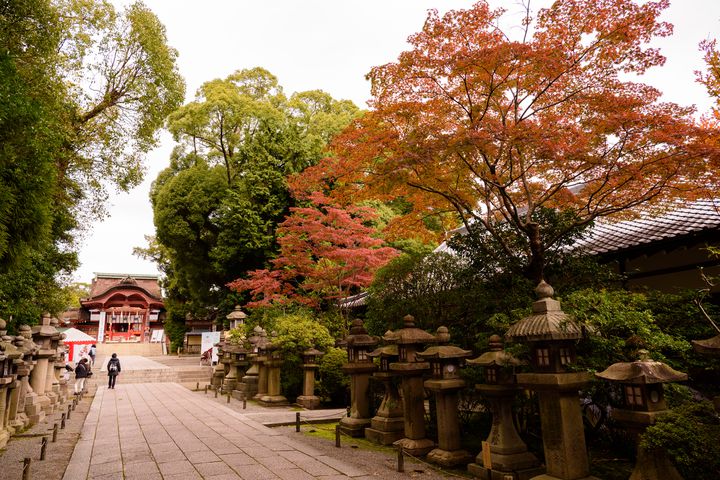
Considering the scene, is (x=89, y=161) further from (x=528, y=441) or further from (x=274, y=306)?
(x=528, y=441)

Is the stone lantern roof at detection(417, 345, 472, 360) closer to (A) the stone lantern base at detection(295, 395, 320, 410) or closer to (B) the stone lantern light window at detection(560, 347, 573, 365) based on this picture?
(B) the stone lantern light window at detection(560, 347, 573, 365)

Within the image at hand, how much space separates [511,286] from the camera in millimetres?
7270

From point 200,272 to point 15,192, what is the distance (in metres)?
20.0

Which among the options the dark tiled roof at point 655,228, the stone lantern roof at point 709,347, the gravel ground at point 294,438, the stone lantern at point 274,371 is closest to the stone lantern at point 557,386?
the stone lantern roof at point 709,347

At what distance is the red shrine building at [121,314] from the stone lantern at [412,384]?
4289cm

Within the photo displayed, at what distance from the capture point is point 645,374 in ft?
13.7

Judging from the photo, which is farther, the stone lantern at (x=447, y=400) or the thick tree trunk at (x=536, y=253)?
the thick tree trunk at (x=536, y=253)

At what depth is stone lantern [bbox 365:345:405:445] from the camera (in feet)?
24.4

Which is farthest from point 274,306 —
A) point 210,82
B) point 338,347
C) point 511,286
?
point 210,82

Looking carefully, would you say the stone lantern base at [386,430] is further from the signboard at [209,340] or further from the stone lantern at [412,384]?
the signboard at [209,340]

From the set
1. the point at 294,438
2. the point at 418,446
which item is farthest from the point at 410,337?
the point at 294,438

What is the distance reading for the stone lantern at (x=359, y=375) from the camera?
27.0 feet

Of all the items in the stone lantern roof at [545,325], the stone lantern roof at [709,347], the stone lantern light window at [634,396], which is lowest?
the stone lantern light window at [634,396]

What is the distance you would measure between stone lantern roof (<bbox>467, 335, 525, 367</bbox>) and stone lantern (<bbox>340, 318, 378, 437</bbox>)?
2.99 m
